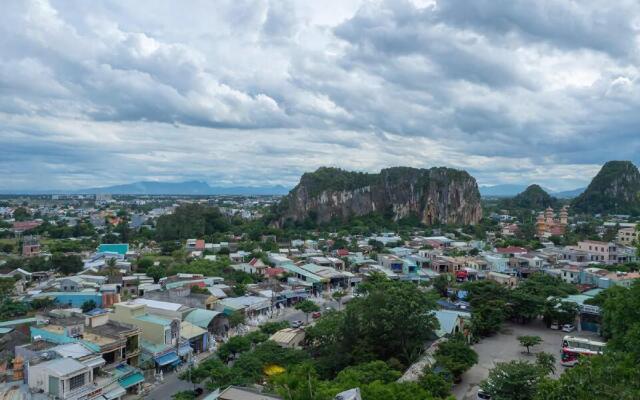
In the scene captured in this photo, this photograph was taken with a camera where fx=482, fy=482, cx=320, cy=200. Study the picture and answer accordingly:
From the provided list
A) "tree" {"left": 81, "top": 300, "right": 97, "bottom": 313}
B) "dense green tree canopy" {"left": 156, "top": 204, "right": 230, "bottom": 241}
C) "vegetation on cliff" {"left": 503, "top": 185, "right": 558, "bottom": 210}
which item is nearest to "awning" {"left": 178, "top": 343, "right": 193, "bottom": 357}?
"tree" {"left": 81, "top": 300, "right": 97, "bottom": 313}

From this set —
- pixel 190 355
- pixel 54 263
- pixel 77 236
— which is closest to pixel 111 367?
pixel 190 355

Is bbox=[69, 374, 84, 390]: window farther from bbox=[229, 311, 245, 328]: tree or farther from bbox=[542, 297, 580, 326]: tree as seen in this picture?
bbox=[542, 297, 580, 326]: tree

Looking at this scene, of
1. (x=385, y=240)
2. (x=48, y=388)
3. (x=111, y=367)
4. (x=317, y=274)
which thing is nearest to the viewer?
(x=48, y=388)

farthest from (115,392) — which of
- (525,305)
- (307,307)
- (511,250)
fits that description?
(511,250)

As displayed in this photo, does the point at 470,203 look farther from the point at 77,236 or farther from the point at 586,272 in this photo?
the point at 77,236

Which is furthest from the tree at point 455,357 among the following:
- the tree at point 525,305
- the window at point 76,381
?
the window at point 76,381
